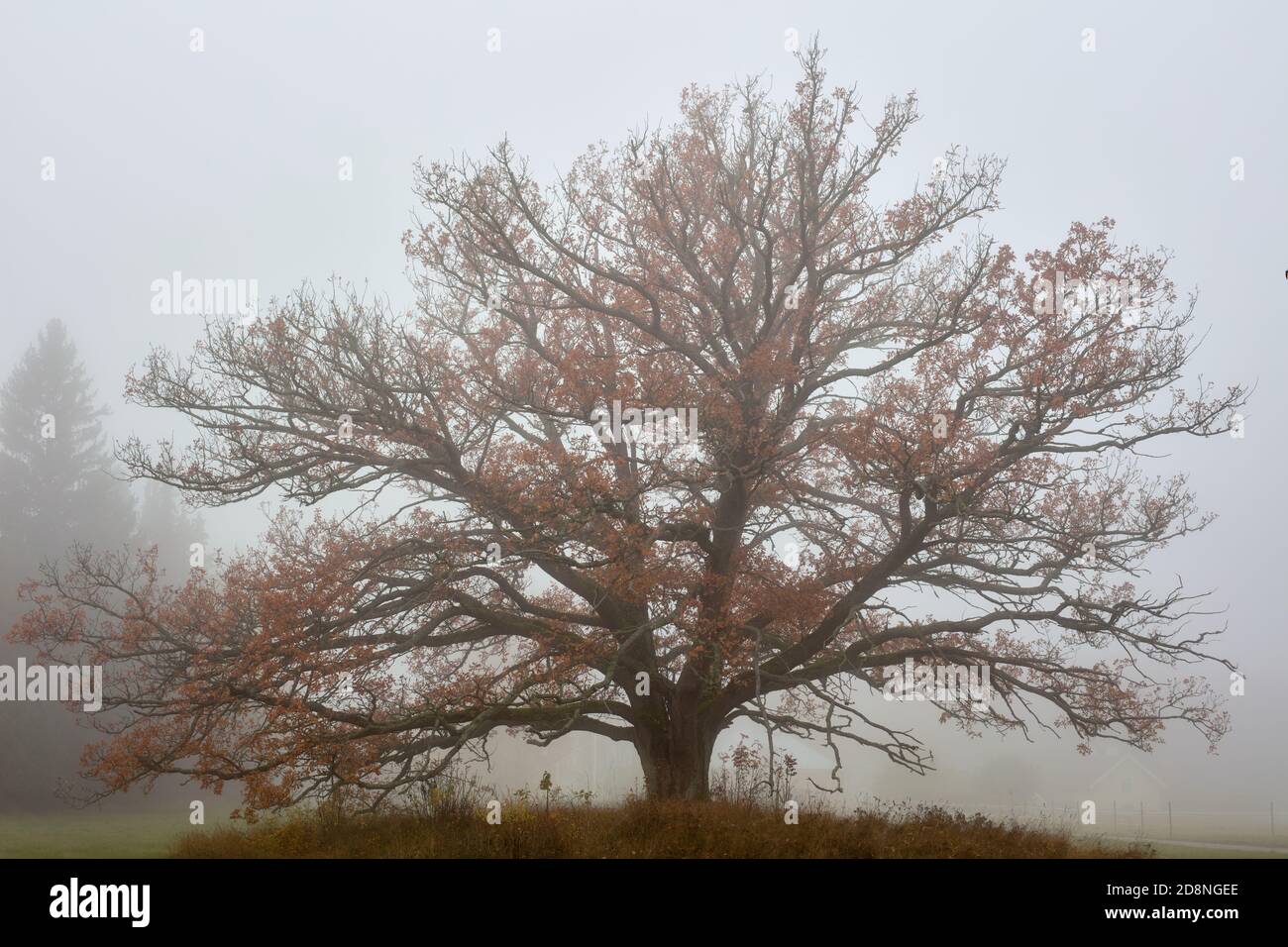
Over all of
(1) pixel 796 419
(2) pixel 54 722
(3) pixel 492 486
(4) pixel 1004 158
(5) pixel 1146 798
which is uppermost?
(4) pixel 1004 158

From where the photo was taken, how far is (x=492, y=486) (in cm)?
1525

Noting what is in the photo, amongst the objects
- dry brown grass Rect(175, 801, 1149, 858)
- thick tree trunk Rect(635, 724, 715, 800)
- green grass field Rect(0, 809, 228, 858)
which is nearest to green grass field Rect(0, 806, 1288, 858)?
dry brown grass Rect(175, 801, 1149, 858)

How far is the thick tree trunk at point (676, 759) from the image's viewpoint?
1600 centimetres

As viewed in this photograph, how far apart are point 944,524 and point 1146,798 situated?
138ft

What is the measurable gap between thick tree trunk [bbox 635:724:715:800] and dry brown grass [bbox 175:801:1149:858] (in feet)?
9.26

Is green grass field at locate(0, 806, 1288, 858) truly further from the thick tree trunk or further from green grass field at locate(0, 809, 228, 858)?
the thick tree trunk

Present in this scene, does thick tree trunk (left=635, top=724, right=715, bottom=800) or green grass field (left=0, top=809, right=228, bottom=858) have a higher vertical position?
thick tree trunk (left=635, top=724, right=715, bottom=800)

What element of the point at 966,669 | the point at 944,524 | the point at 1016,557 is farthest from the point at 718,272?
the point at 966,669

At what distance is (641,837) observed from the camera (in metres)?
11.4

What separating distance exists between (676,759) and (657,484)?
560 centimetres

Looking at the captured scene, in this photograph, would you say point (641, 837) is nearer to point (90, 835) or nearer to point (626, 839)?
point (626, 839)

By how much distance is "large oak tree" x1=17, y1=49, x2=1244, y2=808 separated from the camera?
13750mm

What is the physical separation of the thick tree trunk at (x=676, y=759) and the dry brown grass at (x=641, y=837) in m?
2.82

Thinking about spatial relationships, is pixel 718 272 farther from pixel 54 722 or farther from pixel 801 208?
pixel 54 722
